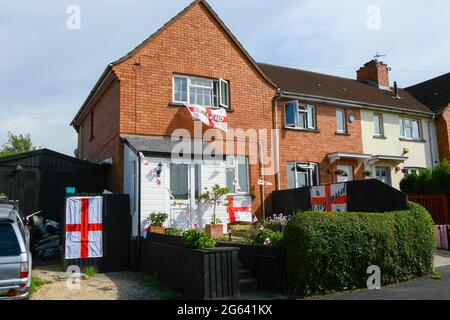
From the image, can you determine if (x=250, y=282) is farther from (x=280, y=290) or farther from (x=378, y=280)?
(x=378, y=280)

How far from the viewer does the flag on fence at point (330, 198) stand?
1415 centimetres

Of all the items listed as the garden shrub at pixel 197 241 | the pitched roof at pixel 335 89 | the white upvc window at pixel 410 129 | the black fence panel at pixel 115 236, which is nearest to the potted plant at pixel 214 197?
the black fence panel at pixel 115 236

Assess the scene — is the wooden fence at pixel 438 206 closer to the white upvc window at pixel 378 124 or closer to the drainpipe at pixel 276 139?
the drainpipe at pixel 276 139

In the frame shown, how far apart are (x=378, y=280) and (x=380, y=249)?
677 mm

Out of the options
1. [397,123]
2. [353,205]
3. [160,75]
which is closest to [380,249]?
[353,205]

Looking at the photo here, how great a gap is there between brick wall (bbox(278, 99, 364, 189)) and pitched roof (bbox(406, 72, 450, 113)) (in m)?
6.74

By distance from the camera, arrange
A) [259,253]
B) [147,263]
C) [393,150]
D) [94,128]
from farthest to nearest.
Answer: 1. [393,150]
2. [94,128]
3. [147,263]
4. [259,253]

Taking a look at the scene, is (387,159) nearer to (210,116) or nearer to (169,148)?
(210,116)

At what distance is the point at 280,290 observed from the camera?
9.06 metres

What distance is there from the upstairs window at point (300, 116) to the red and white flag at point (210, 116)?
3788mm

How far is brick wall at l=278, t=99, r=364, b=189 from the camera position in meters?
18.2

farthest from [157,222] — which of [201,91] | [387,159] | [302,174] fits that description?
[387,159]

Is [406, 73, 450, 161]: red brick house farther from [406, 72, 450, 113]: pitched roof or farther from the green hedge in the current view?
the green hedge

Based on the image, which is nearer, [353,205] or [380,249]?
[380,249]
